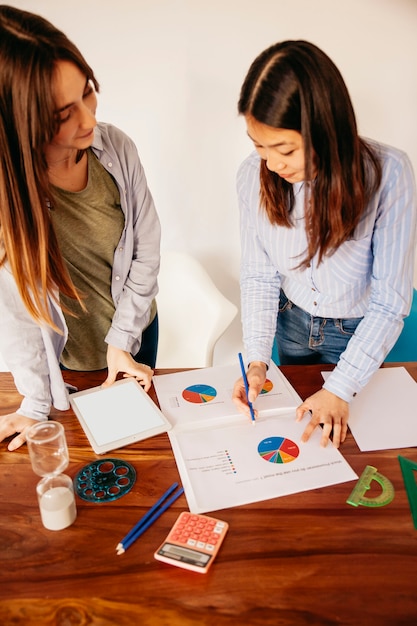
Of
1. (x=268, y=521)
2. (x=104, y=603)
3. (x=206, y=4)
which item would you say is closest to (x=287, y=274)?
(x=268, y=521)

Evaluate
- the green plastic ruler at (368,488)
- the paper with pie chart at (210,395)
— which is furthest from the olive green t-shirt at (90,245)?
the green plastic ruler at (368,488)

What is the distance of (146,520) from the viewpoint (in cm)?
87

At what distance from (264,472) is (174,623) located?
1.05 ft

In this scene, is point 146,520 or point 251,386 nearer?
point 146,520

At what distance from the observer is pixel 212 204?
2043 millimetres

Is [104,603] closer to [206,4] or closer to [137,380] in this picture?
[137,380]

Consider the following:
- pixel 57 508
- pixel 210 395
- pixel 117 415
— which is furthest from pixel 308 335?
pixel 57 508

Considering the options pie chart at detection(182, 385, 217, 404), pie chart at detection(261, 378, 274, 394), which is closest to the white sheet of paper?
pie chart at detection(261, 378, 274, 394)

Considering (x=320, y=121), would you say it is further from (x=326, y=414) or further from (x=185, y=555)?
(x=185, y=555)

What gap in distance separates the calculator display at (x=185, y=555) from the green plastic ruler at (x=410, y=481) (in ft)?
1.17

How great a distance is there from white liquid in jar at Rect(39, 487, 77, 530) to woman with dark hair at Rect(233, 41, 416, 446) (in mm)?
412

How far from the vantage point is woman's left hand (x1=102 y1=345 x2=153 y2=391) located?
123 cm

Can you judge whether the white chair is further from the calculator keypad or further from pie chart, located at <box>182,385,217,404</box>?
the calculator keypad

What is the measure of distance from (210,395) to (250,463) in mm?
245
